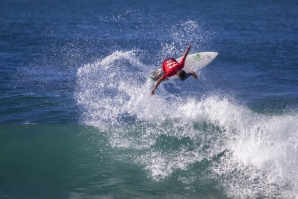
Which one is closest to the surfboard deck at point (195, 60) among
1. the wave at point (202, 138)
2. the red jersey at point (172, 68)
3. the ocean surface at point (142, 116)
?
the wave at point (202, 138)

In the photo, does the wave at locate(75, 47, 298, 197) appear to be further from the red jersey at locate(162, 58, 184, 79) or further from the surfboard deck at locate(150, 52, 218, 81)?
the red jersey at locate(162, 58, 184, 79)

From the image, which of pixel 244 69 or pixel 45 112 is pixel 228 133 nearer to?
pixel 45 112

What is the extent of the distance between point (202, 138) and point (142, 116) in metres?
3.51

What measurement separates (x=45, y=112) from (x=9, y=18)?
2661cm

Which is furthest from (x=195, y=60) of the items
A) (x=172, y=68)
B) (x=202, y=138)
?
(x=202, y=138)

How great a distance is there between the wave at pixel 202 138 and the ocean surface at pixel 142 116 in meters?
0.04

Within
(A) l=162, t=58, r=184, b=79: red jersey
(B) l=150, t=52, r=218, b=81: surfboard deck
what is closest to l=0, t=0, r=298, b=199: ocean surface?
(B) l=150, t=52, r=218, b=81: surfboard deck

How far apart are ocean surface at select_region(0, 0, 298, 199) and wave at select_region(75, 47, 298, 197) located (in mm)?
41

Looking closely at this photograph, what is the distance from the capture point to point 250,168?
47.4ft

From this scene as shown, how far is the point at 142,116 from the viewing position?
19.0m

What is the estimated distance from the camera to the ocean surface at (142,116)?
14.1 meters

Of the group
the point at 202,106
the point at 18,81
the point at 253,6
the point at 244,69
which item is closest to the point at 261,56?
the point at 244,69

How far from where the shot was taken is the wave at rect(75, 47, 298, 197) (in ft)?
45.9

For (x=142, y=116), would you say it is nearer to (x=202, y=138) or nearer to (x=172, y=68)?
(x=202, y=138)
